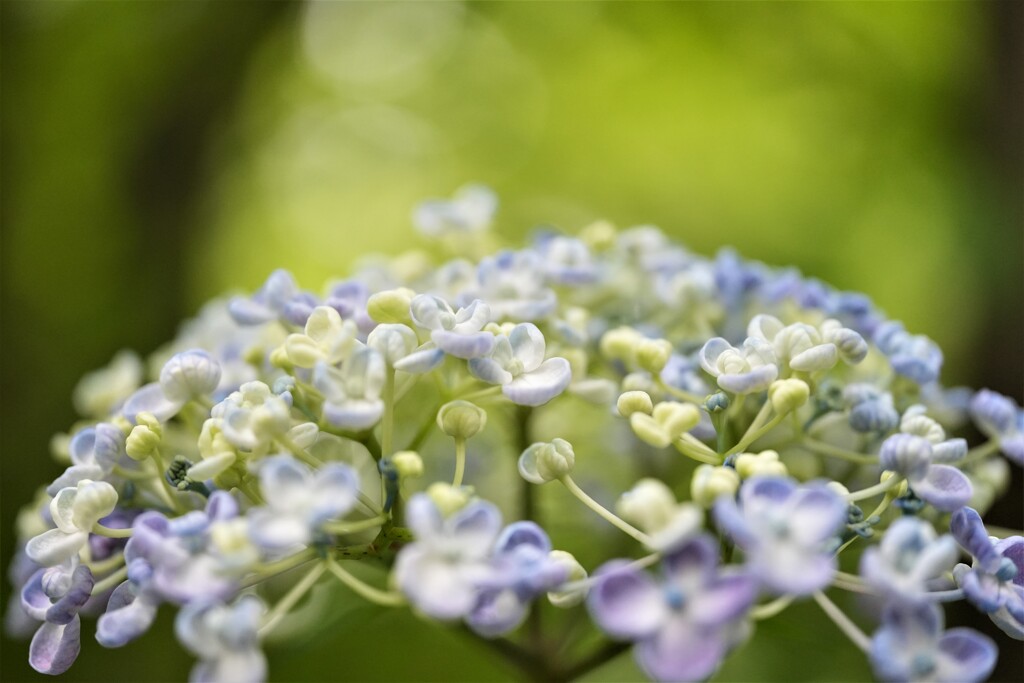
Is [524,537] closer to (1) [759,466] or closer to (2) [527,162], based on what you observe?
(1) [759,466]

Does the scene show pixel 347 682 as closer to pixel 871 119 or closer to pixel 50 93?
pixel 50 93

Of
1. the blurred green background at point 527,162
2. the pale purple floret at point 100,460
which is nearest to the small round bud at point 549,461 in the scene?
the pale purple floret at point 100,460

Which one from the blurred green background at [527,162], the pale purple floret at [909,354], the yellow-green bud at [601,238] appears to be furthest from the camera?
the blurred green background at [527,162]

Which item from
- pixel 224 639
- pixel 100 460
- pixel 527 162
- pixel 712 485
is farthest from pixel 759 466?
pixel 527 162

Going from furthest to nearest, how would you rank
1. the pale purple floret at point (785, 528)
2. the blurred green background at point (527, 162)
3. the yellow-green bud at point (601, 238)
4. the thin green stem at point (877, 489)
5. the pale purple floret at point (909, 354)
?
the blurred green background at point (527, 162) < the yellow-green bud at point (601, 238) < the pale purple floret at point (909, 354) < the thin green stem at point (877, 489) < the pale purple floret at point (785, 528)

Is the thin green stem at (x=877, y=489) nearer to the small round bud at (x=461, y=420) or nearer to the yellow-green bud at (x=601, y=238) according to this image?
the small round bud at (x=461, y=420)

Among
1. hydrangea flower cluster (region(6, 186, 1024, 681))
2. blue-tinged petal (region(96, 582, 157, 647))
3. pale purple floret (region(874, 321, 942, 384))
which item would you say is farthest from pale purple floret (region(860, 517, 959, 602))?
blue-tinged petal (region(96, 582, 157, 647))

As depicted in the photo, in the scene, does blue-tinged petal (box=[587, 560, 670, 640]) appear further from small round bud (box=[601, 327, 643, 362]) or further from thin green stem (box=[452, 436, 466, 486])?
small round bud (box=[601, 327, 643, 362])
